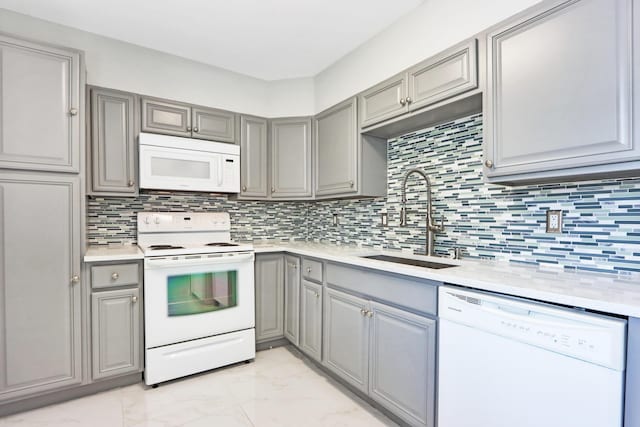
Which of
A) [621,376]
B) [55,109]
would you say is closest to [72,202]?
[55,109]

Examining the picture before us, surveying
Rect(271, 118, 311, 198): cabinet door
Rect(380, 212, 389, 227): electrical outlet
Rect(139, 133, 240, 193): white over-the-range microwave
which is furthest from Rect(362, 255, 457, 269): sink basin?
Rect(139, 133, 240, 193): white over-the-range microwave

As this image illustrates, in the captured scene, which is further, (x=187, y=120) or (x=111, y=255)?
(x=187, y=120)

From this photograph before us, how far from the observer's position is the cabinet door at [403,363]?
1559 mm

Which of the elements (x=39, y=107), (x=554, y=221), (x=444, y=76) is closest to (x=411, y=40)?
(x=444, y=76)

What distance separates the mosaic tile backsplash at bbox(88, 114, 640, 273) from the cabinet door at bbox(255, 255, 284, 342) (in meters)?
0.58

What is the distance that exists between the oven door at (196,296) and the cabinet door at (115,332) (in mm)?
82

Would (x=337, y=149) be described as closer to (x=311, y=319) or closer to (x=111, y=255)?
(x=311, y=319)

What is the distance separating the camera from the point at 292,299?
2738mm

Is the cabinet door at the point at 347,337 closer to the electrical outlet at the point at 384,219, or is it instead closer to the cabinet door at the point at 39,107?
the electrical outlet at the point at 384,219

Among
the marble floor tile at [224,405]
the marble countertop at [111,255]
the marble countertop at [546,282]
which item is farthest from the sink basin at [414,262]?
the marble countertop at [111,255]

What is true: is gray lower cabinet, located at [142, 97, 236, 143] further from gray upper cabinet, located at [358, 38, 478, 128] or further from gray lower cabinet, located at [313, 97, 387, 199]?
gray upper cabinet, located at [358, 38, 478, 128]

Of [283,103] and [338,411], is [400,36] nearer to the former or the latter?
[283,103]

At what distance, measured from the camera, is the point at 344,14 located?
2.24 metres

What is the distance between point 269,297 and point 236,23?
2092mm
